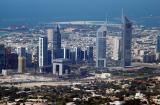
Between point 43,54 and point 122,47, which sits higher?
point 122,47

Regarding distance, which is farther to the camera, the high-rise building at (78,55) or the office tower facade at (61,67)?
the high-rise building at (78,55)

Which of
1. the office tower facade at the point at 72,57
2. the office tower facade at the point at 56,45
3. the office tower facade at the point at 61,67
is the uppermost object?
the office tower facade at the point at 56,45

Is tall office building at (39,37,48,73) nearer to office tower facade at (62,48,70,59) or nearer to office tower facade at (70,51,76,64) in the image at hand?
office tower facade at (62,48,70,59)

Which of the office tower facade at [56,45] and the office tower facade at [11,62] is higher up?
the office tower facade at [56,45]

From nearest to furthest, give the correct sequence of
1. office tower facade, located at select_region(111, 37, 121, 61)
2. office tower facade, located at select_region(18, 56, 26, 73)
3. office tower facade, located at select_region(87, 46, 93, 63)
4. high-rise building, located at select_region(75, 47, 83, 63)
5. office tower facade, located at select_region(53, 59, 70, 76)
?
1. office tower facade, located at select_region(53, 59, 70, 76)
2. office tower facade, located at select_region(18, 56, 26, 73)
3. high-rise building, located at select_region(75, 47, 83, 63)
4. office tower facade, located at select_region(87, 46, 93, 63)
5. office tower facade, located at select_region(111, 37, 121, 61)

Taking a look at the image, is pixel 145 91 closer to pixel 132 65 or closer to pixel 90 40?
pixel 132 65

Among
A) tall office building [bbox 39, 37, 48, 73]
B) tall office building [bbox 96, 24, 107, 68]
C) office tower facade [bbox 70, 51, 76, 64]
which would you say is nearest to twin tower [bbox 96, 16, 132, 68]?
tall office building [bbox 96, 24, 107, 68]

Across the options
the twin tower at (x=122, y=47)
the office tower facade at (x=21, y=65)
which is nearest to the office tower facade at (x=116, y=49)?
the twin tower at (x=122, y=47)

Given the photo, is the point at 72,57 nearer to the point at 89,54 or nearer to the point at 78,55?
the point at 78,55

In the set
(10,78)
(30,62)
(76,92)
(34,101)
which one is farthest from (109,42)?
(34,101)

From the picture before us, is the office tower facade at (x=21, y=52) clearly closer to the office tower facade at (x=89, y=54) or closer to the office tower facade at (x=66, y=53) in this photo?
the office tower facade at (x=66, y=53)

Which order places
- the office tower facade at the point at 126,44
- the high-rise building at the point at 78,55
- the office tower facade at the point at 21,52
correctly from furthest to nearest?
the high-rise building at the point at 78,55
the office tower facade at the point at 126,44
the office tower facade at the point at 21,52

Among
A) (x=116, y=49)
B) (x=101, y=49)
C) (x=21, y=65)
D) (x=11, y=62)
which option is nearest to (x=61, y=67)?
(x=21, y=65)

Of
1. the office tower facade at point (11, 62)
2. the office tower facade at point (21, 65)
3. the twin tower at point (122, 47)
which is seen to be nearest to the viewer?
the office tower facade at point (21, 65)
